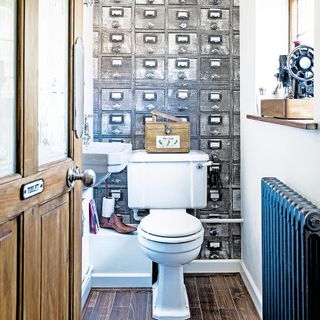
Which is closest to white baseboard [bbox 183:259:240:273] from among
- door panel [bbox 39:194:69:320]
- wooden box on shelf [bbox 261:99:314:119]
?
wooden box on shelf [bbox 261:99:314:119]

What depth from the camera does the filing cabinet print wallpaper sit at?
294cm

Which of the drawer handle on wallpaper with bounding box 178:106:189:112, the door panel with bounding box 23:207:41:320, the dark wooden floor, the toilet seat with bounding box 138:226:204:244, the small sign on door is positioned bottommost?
the dark wooden floor

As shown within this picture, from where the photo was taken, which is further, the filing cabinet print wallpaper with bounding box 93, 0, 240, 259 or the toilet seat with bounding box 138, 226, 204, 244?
the filing cabinet print wallpaper with bounding box 93, 0, 240, 259

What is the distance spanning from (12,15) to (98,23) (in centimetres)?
206

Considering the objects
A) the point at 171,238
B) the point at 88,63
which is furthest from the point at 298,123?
the point at 88,63

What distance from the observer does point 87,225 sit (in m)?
2.57

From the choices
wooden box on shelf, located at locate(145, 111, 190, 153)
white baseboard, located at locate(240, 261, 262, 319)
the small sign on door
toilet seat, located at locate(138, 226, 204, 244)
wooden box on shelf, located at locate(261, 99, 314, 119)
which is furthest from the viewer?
wooden box on shelf, located at locate(145, 111, 190, 153)

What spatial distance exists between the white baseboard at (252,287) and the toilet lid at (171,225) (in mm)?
506

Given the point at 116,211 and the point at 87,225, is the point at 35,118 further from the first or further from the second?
the point at 116,211

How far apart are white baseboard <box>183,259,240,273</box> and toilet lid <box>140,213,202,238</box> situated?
2.08 feet

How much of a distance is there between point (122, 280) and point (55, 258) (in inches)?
61.9

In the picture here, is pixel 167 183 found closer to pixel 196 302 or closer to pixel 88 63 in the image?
pixel 196 302

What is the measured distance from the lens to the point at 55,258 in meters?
1.26

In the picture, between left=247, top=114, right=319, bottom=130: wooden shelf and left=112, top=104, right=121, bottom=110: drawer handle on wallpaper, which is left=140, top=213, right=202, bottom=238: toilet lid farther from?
left=112, top=104, right=121, bottom=110: drawer handle on wallpaper
